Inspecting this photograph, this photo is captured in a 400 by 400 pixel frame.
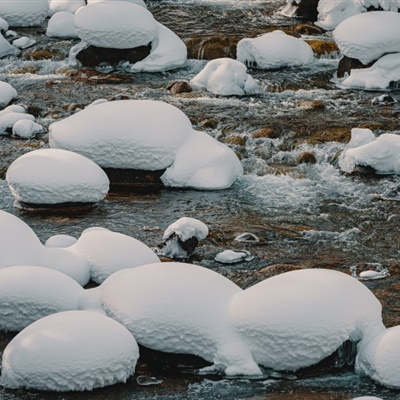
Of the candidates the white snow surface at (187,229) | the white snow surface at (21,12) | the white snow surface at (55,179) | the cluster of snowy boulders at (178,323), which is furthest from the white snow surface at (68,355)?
the white snow surface at (21,12)

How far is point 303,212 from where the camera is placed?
34.1 feet

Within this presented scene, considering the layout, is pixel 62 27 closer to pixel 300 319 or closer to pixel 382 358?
pixel 300 319

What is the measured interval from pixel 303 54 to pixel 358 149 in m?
4.39

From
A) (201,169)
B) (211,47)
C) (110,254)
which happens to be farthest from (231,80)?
(110,254)

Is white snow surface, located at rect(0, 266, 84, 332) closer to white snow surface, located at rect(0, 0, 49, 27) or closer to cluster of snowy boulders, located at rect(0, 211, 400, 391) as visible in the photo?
cluster of snowy boulders, located at rect(0, 211, 400, 391)

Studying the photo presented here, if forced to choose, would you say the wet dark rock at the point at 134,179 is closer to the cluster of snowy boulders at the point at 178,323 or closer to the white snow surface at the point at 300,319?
the cluster of snowy boulders at the point at 178,323

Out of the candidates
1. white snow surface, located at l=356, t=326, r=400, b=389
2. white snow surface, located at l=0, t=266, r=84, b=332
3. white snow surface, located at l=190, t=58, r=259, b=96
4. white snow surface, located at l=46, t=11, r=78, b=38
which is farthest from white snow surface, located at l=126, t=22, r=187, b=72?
white snow surface, located at l=356, t=326, r=400, b=389

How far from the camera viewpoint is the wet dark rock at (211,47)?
52.7ft

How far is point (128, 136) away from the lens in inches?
435

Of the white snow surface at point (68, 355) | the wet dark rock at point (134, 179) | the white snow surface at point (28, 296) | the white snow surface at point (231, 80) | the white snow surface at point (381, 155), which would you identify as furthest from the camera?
the white snow surface at point (231, 80)

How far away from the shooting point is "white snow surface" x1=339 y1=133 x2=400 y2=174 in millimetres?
11445

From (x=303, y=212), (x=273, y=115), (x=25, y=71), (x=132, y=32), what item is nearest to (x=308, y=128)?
(x=273, y=115)

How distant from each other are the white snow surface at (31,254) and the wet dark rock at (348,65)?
302 inches

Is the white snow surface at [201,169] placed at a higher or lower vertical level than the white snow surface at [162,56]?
higher
